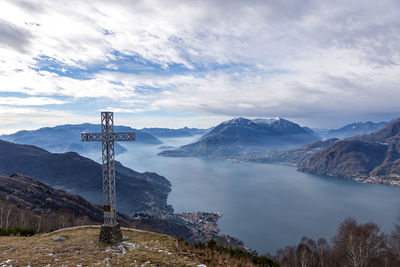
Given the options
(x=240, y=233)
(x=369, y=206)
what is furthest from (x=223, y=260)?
(x=369, y=206)

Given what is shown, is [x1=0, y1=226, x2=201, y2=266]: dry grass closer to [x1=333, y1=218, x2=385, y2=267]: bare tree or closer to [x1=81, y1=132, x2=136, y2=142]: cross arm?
[x1=81, y1=132, x2=136, y2=142]: cross arm

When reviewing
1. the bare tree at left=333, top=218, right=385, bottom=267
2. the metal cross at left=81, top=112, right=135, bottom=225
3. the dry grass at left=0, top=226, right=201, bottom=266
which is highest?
the metal cross at left=81, top=112, right=135, bottom=225

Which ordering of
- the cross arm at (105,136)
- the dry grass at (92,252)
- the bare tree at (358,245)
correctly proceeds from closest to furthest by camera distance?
the dry grass at (92,252) → the cross arm at (105,136) → the bare tree at (358,245)

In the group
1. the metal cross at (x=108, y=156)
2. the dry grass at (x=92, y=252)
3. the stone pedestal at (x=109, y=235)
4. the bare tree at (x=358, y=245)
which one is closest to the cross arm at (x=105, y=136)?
the metal cross at (x=108, y=156)

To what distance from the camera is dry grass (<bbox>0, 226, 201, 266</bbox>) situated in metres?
13.6

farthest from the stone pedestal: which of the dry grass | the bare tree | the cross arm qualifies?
the bare tree

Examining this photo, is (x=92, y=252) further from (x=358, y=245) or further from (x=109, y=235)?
(x=358, y=245)

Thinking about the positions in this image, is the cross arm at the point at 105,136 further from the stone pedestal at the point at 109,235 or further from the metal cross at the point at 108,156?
the stone pedestal at the point at 109,235

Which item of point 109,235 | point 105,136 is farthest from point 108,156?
point 109,235

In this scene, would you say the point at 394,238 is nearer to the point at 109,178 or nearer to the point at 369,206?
the point at 109,178

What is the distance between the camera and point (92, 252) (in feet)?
50.9

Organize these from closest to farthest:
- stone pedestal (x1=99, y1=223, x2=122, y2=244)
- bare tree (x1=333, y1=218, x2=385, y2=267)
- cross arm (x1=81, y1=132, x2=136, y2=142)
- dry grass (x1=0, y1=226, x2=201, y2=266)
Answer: dry grass (x1=0, y1=226, x2=201, y2=266)
stone pedestal (x1=99, y1=223, x2=122, y2=244)
cross arm (x1=81, y1=132, x2=136, y2=142)
bare tree (x1=333, y1=218, x2=385, y2=267)

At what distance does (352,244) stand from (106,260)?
1717 inches

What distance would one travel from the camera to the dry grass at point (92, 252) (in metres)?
13.6
